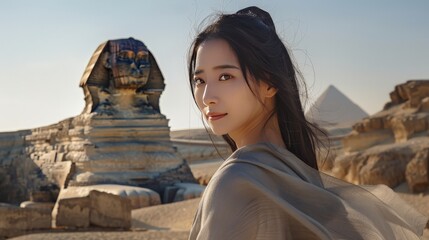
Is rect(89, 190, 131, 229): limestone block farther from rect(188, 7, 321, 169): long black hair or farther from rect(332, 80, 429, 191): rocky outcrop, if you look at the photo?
rect(188, 7, 321, 169): long black hair

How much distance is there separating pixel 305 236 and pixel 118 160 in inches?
539

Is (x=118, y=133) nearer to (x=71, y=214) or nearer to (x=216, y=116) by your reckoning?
(x=71, y=214)

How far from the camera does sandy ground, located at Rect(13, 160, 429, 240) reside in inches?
309

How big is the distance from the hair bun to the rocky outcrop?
7658 mm

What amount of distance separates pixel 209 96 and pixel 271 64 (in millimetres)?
202

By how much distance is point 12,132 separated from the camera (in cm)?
2055

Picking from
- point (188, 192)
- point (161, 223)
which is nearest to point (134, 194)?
point (188, 192)

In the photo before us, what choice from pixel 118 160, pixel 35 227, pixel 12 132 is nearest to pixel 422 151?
pixel 35 227

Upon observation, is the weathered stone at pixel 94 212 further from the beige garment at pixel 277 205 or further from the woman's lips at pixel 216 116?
the beige garment at pixel 277 205

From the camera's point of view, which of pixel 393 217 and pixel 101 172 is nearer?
pixel 393 217

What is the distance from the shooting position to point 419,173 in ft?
30.2

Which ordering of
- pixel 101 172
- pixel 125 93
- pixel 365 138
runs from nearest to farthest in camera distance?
1. pixel 101 172
2. pixel 125 93
3. pixel 365 138

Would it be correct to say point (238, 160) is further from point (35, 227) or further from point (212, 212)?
point (35, 227)

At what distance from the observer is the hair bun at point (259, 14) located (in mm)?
1993
